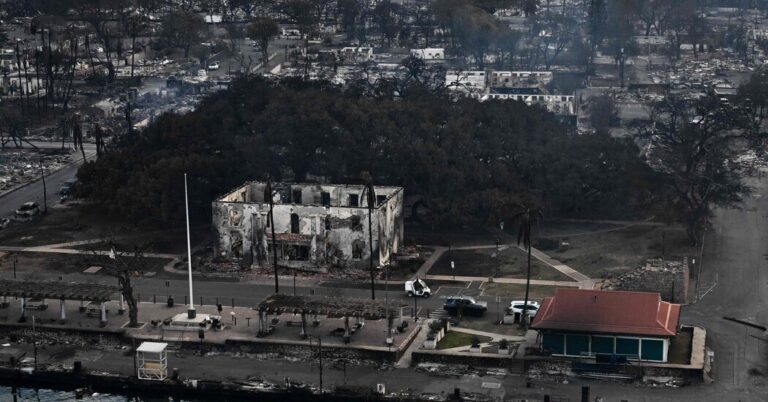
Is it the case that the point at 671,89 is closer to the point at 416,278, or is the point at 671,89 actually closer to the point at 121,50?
the point at 121,50

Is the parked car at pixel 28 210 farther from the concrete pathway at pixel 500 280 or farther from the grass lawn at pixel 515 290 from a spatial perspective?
the grass lawn at pixel 515 290

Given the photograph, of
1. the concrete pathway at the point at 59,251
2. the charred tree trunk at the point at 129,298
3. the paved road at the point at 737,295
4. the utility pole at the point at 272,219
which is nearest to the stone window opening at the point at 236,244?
the utility pole at the point at 272,219

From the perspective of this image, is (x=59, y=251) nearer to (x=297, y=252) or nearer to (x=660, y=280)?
(x=297, y=252)

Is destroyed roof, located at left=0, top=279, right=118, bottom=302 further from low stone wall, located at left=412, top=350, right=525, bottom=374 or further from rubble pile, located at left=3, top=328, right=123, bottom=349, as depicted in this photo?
low stone wall, located at left=412, top=350, right=525, bottom=374

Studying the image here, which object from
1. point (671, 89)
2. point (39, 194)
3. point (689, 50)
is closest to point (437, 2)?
point (689, 50)

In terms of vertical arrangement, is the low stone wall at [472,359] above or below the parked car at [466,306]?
below
